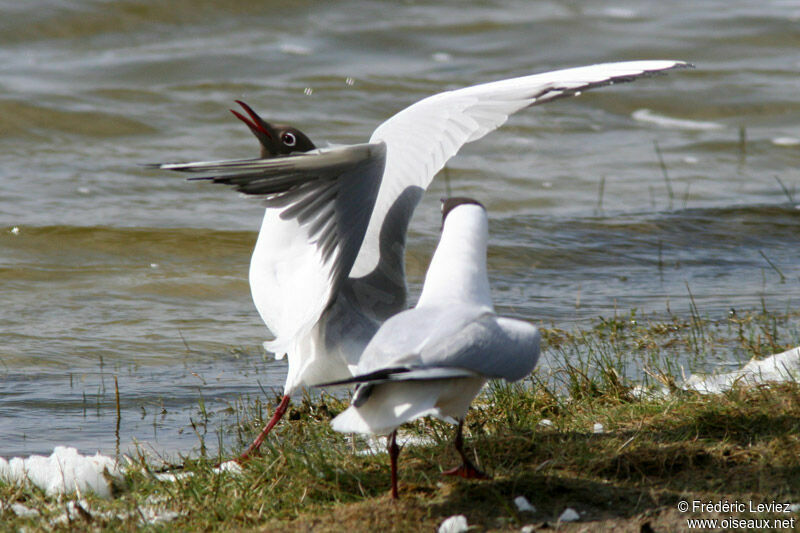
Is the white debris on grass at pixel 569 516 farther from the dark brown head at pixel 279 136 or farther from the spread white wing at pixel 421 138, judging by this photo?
the dark brown head at pixel 279 136

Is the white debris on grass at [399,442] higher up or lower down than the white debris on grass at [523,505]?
lower down

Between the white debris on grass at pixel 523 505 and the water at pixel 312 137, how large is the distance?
4.65 ft

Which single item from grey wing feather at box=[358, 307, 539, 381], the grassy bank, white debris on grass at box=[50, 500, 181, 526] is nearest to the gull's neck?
grey wing feather at box=[358, 307, 539, 381]

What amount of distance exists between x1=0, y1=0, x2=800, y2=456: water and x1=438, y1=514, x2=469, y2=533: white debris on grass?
1.40 meters

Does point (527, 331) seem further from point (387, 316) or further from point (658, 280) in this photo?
point (658, 280)

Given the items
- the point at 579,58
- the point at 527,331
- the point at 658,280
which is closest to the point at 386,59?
the point at 579,58

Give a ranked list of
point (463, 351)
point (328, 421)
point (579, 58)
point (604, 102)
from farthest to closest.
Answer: point (579, 58)
point (604, 102)
point (328, 421)
point (463, 351)

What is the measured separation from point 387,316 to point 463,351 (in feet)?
3.39

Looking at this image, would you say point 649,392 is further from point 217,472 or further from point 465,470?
point 217,472

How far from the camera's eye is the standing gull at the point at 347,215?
3373 mm

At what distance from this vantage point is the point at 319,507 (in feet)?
9.98

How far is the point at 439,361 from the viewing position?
111 inches

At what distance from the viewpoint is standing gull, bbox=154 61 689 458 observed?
337cm

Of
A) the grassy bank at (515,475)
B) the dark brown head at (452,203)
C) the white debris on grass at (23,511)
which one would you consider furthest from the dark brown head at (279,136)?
the white debris on grass at (23,511)
